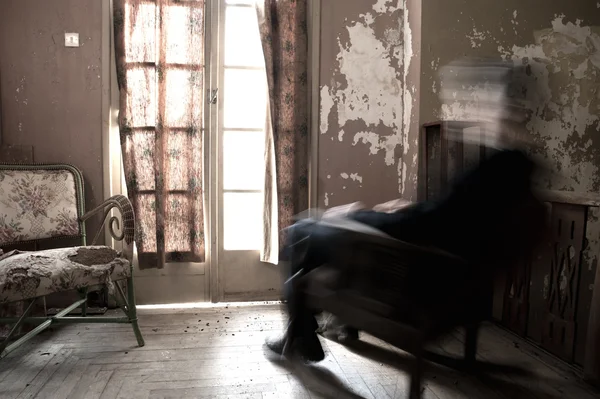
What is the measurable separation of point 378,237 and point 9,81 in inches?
114

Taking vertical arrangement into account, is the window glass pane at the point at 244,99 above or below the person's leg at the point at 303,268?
above

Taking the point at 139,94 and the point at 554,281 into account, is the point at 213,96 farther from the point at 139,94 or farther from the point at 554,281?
the point at 554,281

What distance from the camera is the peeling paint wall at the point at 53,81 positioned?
3129 millimetres

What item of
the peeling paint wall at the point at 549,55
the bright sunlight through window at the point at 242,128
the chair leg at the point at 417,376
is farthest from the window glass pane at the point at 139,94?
the chair leg at the point at 417,376

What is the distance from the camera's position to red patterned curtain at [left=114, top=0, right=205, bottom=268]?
3.19 m

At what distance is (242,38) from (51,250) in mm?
1961

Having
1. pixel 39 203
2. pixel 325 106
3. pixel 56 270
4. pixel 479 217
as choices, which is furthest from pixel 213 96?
pixel 479 217

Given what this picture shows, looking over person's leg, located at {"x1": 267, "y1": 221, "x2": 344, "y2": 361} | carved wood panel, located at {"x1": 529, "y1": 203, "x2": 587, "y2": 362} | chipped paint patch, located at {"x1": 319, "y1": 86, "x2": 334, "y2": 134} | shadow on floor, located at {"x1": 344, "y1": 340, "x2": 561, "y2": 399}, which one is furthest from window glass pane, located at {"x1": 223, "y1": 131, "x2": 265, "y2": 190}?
carved wood panel, located at {"x1": 529, "y1": 203, "x2": 587, "y2": 362}

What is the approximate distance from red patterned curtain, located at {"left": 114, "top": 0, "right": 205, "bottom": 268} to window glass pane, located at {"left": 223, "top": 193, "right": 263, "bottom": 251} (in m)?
0.21

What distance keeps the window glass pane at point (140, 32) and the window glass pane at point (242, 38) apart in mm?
526

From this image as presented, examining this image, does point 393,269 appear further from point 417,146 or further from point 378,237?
point 417,146

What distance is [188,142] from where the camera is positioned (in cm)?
330

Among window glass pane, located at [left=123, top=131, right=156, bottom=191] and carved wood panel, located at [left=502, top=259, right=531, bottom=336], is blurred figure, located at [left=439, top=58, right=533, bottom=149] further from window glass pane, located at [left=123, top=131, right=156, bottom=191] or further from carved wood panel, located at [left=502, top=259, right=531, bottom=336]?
window glass pane, located at [left=123, top=131, right=156, bottom=191]

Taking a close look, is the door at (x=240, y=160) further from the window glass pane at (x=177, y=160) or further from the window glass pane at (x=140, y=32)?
the window glass pane at (x=140, y=32)
